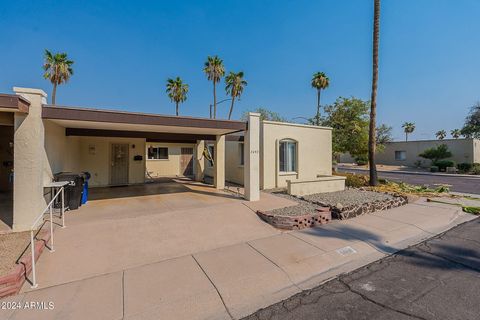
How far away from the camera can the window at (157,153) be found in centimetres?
1680

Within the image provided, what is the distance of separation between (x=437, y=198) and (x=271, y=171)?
24.7 ft

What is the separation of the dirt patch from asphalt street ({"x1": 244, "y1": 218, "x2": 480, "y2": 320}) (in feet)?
13.1

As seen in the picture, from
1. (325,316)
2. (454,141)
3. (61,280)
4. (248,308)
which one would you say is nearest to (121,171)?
(61,280)

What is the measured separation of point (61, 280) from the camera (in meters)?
3.58

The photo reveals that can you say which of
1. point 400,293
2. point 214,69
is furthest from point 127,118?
point 214,69

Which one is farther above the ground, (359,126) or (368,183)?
(359,126)

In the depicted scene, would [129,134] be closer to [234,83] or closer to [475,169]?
[234,83]

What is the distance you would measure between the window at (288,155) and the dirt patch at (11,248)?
401 inches

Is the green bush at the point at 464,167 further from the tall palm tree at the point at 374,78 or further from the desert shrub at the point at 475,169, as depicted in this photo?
the tall palm tree at the point at 374,78

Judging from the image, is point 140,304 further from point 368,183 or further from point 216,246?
point 368,183

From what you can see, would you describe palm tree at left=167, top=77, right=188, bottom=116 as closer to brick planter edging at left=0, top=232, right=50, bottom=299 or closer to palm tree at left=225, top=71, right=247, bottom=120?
palm tree at left=225, top=71, right=247, bottom=120

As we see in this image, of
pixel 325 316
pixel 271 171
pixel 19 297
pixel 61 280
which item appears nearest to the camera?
pixel 325 316

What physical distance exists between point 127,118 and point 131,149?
6.45 meters

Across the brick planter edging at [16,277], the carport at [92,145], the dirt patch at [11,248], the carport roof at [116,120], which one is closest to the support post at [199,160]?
the carport at [92,145]
